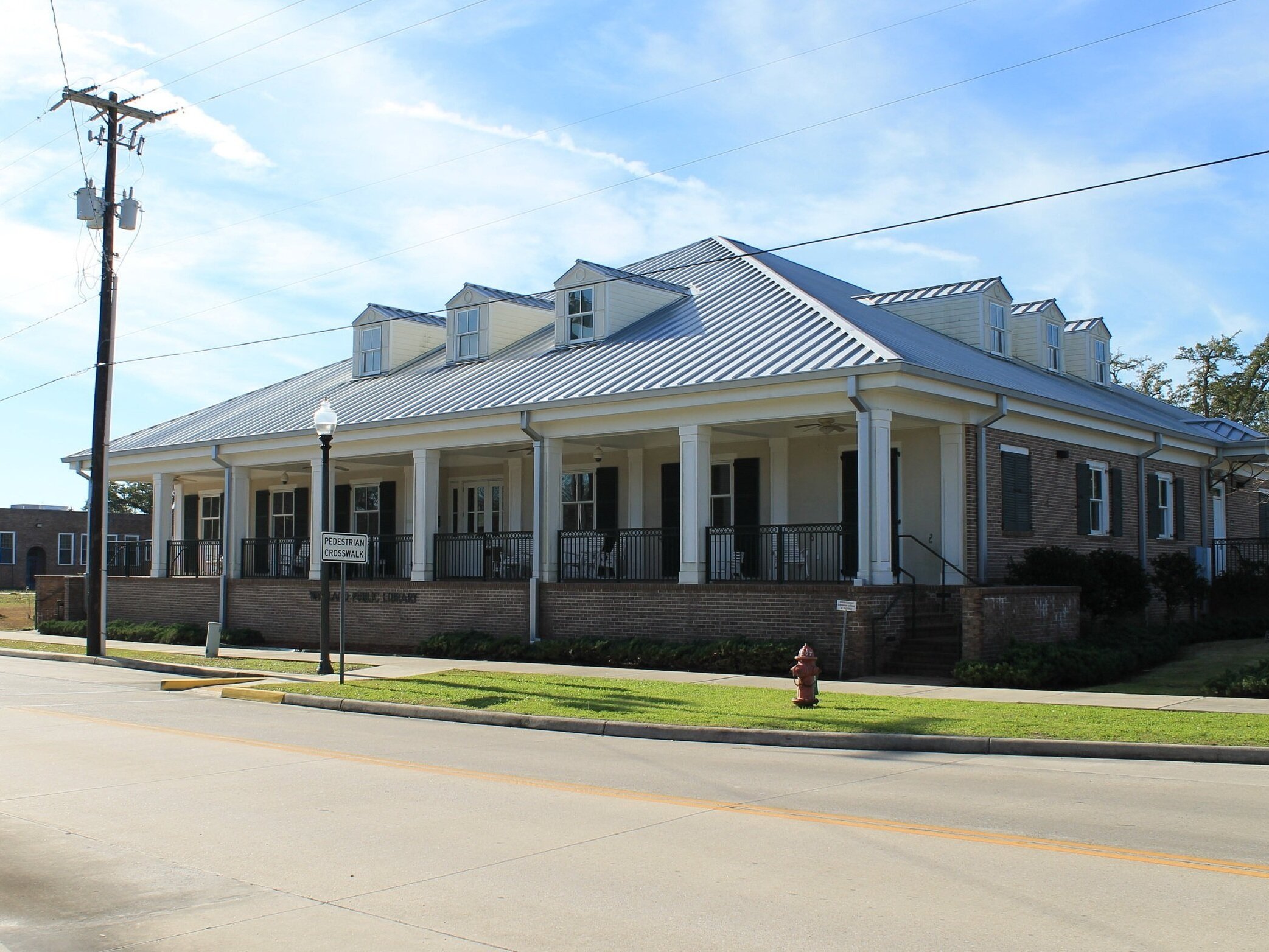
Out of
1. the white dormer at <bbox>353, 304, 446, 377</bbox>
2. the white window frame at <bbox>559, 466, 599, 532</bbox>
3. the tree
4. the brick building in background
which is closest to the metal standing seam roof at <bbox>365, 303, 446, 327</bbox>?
the white dormer at <bbox>353, 304, 446, 377</bbox>

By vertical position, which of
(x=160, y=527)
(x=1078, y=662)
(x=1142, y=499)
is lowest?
(x=1078, y=662)

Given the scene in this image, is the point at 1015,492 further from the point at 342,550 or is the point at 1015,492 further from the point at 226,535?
the point at 226,535

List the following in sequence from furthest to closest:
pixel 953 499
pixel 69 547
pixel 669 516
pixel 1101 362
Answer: pixel 69 547, pixel 1101 362, pixel 669 516, pixel 953 499

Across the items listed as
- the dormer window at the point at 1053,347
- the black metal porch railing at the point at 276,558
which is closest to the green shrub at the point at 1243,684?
the dormer window at the point at 1053,347

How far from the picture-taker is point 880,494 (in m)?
18.8

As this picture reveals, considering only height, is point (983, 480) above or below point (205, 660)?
above

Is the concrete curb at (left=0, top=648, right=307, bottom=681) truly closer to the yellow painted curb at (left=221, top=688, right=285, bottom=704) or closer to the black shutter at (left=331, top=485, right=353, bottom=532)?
the yellow painted curb at (left=221, top=688, right=285, bottom=704)

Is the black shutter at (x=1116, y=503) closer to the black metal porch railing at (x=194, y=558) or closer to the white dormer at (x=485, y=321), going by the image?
the white dormer at (x=485, y=321)

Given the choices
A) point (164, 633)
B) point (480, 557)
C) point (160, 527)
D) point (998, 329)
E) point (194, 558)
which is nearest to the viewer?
point (480, 557)

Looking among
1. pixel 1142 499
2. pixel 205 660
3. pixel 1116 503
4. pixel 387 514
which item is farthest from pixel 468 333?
pixel 1142 499

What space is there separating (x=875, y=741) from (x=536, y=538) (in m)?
11.8

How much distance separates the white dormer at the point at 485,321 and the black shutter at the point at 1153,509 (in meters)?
14.5

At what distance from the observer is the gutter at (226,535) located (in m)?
29.2

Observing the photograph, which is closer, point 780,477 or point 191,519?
point 780,477
